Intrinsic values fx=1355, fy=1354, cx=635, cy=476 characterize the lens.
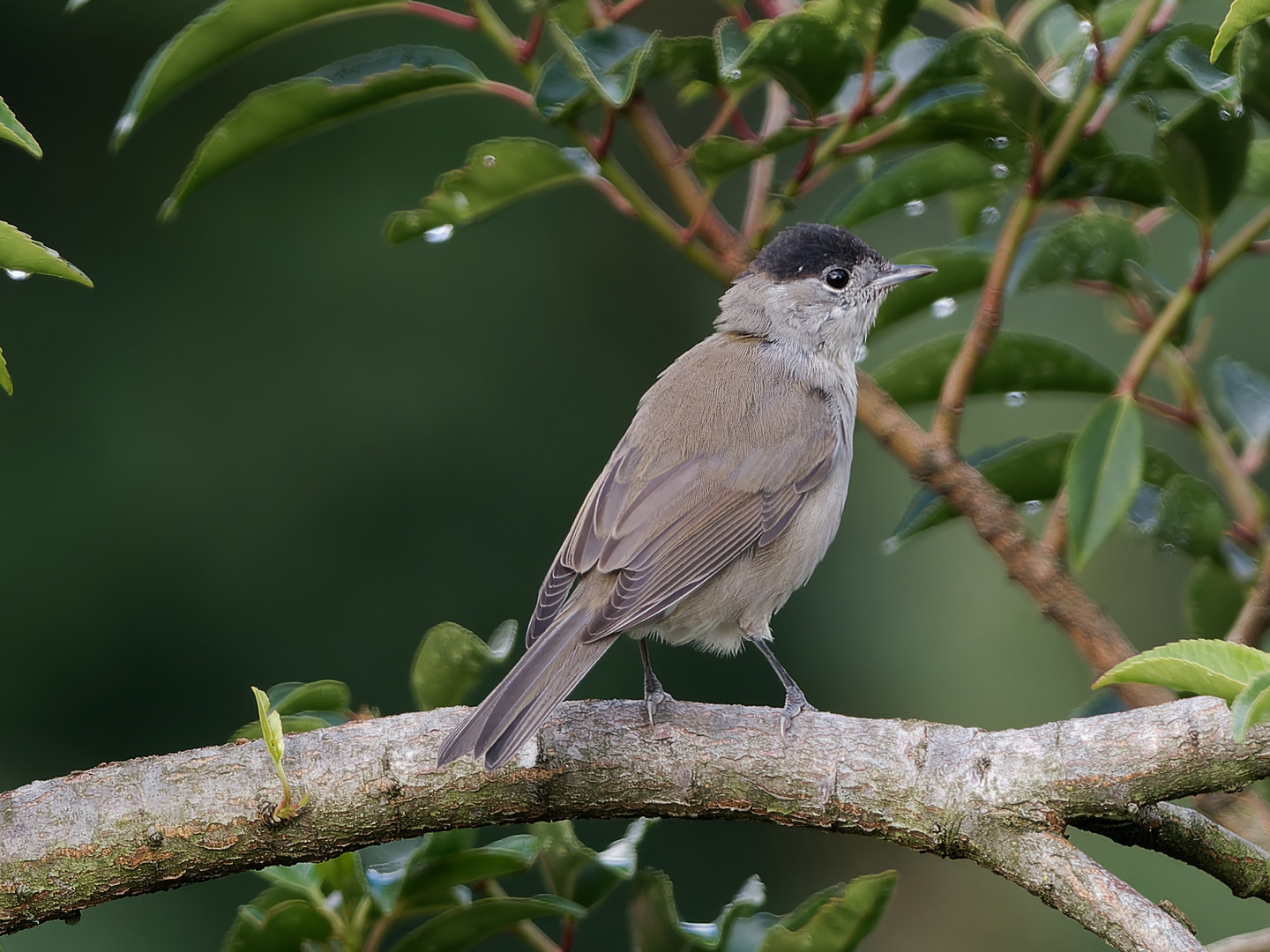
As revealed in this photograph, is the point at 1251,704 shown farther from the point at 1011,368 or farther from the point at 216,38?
the point at 216,38

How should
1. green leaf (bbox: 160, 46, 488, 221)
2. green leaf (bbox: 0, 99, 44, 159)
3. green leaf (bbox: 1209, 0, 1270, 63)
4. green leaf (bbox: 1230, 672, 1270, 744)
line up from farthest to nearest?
green leaf (bbox: 160, 46, 488, 221)
green leaf (bbox: 1209, 0, 1270, 63)
green leaf (bbox: 0, 99, 44, 159)
green leaf (bbox: 1230, 672, 1270, 744)

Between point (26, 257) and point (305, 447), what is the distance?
14.6ft

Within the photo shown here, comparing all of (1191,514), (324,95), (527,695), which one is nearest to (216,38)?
(324,95)

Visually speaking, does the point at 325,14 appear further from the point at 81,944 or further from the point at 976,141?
the point at 81,944

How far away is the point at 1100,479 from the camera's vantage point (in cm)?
259

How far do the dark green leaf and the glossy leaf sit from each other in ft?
1.15

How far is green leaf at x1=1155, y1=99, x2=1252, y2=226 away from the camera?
2475mm

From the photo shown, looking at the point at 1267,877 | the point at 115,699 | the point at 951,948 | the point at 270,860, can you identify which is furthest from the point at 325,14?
the point at 951,948

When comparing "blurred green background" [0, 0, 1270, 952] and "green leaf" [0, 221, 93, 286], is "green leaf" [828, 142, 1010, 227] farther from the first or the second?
"blurred green background" [0, 0, 1270, 952]

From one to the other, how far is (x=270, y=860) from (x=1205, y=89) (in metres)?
2.08

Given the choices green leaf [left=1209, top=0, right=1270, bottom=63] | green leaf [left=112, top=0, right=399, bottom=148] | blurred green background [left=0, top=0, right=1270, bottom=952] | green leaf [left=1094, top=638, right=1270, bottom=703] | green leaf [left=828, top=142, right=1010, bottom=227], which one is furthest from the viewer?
blurred green background [left=0, top=0, right=1270, bottom=952]

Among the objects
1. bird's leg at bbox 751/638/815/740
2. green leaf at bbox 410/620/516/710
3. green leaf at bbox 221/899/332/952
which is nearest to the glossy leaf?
bird's leg at bbox 751/638/815/740

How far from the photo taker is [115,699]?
6195mm

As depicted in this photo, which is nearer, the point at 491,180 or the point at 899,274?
the point at 491,180
